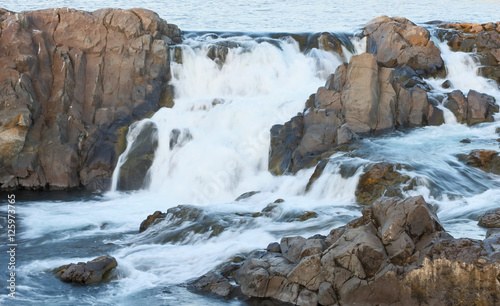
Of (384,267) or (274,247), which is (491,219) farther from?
(274,247)

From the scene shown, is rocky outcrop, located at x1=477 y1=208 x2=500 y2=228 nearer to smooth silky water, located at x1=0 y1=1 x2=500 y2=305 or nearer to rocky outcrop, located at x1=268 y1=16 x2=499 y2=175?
smooth silky water, located at x1=0 y1=1 x2=500 y2=305

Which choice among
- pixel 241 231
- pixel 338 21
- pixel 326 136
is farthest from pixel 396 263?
pixel 338 21

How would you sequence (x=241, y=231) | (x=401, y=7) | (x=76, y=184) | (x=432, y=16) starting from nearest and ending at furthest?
(x=241, y=231) < (x=76, y=184) < (x=432, y=16) < (x=401, y=7)

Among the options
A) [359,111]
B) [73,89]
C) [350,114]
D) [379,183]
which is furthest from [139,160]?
[379,183]

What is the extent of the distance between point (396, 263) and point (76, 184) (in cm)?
1383

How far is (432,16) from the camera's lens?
37156 mm

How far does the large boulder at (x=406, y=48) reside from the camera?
25.9 m

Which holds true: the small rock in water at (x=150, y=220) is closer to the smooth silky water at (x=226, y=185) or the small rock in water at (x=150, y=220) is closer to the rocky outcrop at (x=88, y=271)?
the smooth silky water at (x=226, y=185)

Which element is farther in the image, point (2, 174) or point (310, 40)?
point (310, 40)

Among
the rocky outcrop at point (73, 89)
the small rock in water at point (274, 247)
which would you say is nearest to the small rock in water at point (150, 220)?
the small rock in water at point (274, 247)

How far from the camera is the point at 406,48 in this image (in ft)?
85.9

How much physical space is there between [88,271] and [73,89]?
11520mm

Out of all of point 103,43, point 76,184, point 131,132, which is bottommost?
point 76,184

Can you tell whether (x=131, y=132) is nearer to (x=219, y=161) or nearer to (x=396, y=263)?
(x=219, y=161)
